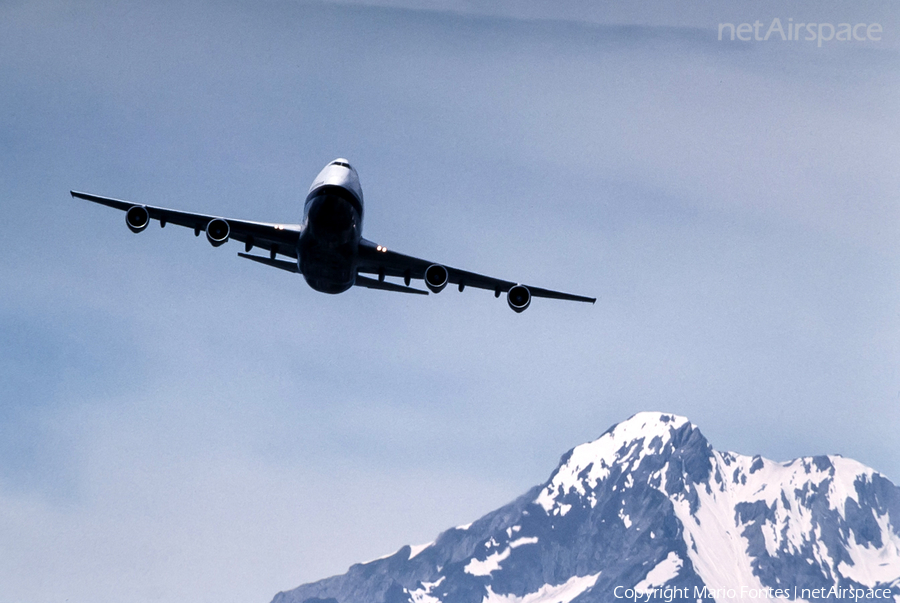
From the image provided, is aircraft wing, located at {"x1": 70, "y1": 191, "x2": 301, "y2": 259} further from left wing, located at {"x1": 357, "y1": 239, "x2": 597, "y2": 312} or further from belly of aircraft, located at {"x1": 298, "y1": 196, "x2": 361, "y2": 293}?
left wing, located at {"x1": 357, "y1": 239, "x2": 597, "y2": 312}

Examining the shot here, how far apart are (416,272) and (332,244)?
6.70 m

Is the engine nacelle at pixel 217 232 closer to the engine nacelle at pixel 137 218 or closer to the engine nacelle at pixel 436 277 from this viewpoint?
the engine nacelle at pixel 137 218

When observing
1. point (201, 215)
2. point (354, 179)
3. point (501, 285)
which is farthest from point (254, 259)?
point (501, 285)

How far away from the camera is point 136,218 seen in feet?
151

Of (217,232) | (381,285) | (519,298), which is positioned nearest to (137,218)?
(217,232)

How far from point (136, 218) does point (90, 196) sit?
284 cm

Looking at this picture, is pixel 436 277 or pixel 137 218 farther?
pixel 436 277

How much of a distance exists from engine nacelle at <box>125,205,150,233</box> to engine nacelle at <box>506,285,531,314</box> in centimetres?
1825

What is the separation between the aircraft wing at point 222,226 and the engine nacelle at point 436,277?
6845mm

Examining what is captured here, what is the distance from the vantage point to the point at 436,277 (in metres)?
48.4

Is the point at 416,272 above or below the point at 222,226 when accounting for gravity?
below

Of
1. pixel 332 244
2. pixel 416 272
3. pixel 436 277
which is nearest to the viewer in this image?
pixel 332 244

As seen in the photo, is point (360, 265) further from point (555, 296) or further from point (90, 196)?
point (90, 196)

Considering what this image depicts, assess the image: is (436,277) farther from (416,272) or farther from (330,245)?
(330,245)
